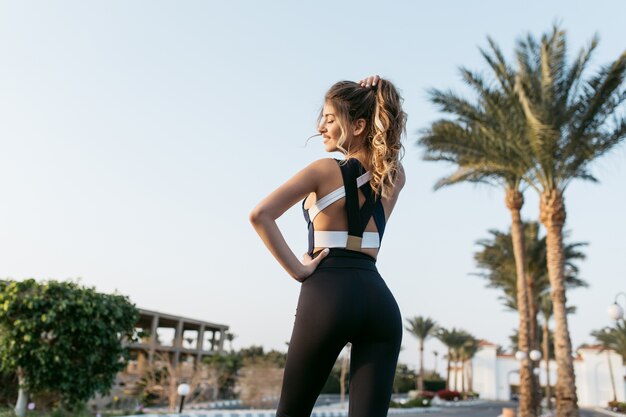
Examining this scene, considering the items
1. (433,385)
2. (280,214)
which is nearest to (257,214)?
(280,214)

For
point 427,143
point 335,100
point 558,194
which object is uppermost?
point 427,143

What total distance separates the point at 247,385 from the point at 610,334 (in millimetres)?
37489

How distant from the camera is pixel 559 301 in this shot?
1442 centimetres

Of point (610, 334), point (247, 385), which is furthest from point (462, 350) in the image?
point (247, 385)

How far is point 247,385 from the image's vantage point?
27.6 meters

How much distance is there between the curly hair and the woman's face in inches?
0.7

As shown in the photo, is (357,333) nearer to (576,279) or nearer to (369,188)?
(369,188)

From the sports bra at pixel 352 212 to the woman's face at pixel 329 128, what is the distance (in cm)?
14

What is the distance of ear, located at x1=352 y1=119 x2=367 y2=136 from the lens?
6.79ft

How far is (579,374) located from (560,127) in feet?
226

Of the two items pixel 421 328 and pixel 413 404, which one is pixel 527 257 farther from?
pixel 421 328

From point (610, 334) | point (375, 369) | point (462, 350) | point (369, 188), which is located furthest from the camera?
point (462, 350)

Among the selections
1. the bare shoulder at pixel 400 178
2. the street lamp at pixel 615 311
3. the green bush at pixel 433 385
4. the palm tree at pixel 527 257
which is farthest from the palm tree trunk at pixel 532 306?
the green bush at pixel 433 385

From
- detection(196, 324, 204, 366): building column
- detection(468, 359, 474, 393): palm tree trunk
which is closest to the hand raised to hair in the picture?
detection(196, 324, 204, 366): building column
